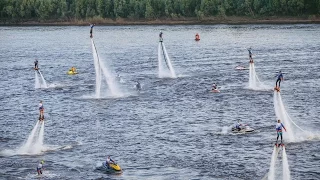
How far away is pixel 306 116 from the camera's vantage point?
111938 mm


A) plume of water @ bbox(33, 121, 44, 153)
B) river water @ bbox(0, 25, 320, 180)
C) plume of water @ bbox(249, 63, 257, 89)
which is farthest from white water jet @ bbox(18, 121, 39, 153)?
plume of water @ bbox(249, 63, 257, 89)

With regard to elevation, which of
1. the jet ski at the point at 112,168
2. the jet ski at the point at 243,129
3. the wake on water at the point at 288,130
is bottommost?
the jet ski at the point at 112,168

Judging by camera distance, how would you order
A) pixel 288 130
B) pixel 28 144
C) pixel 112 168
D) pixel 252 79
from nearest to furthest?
1. pixel 112 168
2. pixel 288 130
3. pixel 28 144
4. pixel 252 79

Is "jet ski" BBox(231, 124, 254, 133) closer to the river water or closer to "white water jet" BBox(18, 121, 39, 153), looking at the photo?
the river water

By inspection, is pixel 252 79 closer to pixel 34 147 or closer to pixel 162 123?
pixel 162 123

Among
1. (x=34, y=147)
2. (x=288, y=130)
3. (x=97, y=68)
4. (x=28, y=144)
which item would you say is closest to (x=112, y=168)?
(x=34, y=147)

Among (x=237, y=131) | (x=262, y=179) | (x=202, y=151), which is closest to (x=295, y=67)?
(x=237, y=131)

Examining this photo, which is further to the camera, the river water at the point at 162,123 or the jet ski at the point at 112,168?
the river water at the point at 162,123

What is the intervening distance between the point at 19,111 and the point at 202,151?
4545cm

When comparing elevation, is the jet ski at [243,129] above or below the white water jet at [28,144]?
above

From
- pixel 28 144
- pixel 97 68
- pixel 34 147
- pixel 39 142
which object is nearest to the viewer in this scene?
pixel 34 147

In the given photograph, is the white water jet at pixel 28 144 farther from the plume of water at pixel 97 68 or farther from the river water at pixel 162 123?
the plume of water at pixel 97 68

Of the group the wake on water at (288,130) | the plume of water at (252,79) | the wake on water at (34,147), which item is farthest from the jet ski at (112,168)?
the plume of water at (252,79)

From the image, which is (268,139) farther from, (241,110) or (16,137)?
(16,137)
